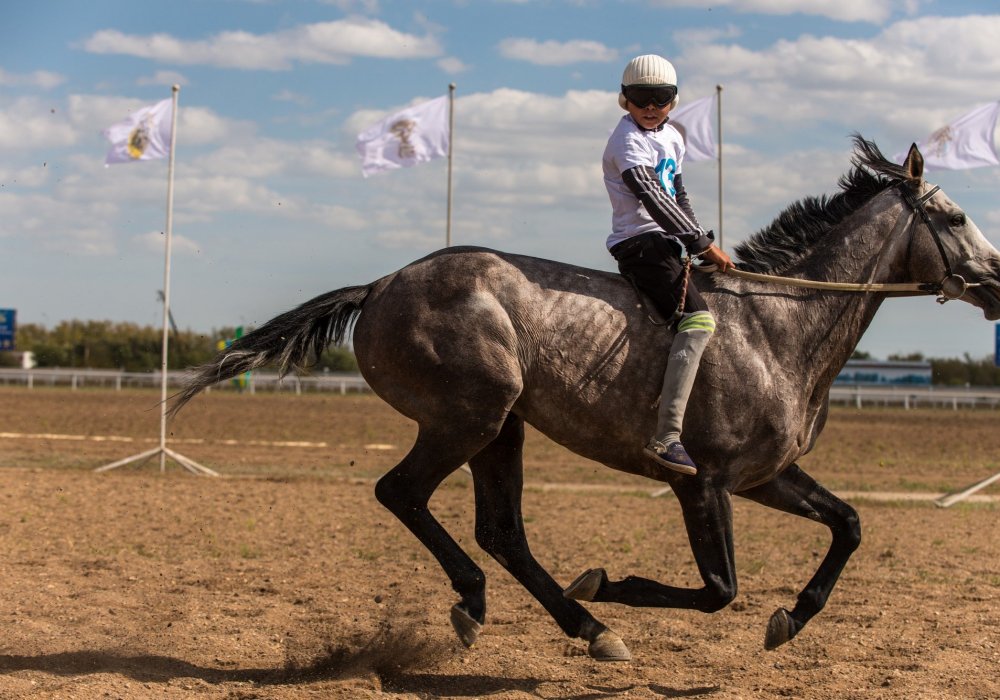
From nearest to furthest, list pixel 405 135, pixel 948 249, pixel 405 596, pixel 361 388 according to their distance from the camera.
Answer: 1. pixel 948 249
2. pixel 405 596
3. pixel 405 135
4. pixel 361 388

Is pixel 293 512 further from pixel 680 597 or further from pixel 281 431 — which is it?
pixel 281 431

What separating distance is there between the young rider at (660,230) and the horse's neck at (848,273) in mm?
567

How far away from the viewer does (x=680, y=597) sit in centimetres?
573

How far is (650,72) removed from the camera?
5.81 metres

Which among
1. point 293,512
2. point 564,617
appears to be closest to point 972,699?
point 564,617

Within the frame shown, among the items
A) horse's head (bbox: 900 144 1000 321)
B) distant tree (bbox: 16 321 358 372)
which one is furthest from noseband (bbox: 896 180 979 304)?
distant tree (bbox: 16 321 358 372)

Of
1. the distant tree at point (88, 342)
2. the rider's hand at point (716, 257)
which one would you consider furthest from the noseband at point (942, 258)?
the distant tree at point (88, 342)

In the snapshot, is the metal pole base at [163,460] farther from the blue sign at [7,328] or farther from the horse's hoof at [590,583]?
the blue sign at [7,328]

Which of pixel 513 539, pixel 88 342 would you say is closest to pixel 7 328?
pixel 88 342

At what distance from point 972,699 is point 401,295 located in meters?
3.56

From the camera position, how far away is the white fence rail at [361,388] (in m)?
41.6

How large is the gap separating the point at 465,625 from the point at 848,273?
113 inches

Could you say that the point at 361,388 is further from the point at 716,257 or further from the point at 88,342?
the point at 716,257

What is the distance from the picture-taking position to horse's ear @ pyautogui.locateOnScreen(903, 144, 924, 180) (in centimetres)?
614
